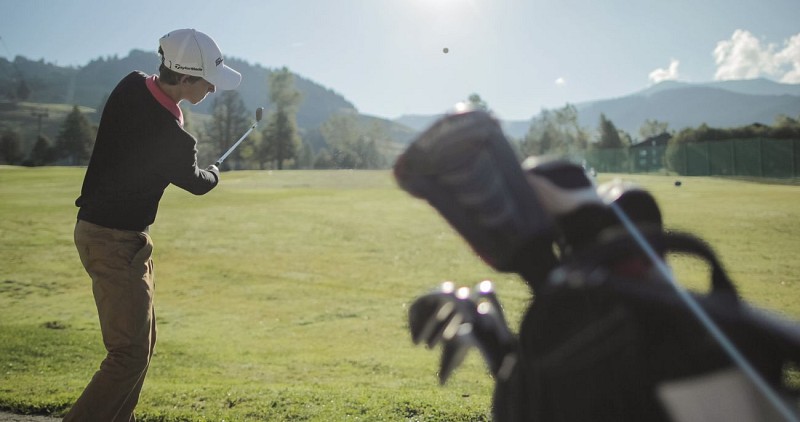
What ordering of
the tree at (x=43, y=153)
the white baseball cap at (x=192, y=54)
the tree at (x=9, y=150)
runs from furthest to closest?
1. the tree at (x=9, y=150)
2. the tree at (x=43, y=153)
3. the white baseball cap at (x=192, y=54)

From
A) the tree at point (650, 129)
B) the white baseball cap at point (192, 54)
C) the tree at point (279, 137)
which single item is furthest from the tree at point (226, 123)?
the tree at point (650, 129)

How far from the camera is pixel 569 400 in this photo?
1.25 m

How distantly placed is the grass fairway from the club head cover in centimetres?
12

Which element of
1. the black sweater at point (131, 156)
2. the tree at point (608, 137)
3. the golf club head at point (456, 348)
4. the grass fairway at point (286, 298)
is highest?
the tree at point (608, 137)

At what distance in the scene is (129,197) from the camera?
3893 millimetres

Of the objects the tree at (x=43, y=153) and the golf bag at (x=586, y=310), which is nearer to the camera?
the golf bag at (x=586, y=310)

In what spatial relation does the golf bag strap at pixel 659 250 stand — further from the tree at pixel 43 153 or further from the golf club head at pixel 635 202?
the tree at pixel 43 153

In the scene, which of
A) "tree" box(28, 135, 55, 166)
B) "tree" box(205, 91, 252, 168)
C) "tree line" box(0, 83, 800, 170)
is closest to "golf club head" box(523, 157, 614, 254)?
"tree line" box(0, 83, 800, 170)

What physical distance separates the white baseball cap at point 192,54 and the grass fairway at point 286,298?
73.0 inches

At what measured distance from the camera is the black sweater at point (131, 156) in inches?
151

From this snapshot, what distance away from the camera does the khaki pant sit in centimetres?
368

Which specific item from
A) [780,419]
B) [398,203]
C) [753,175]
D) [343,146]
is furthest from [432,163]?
[343,146]

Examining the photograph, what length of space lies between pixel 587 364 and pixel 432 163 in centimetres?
59

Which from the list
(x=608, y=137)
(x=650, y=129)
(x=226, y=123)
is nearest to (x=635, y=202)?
(x=608, y=137)
